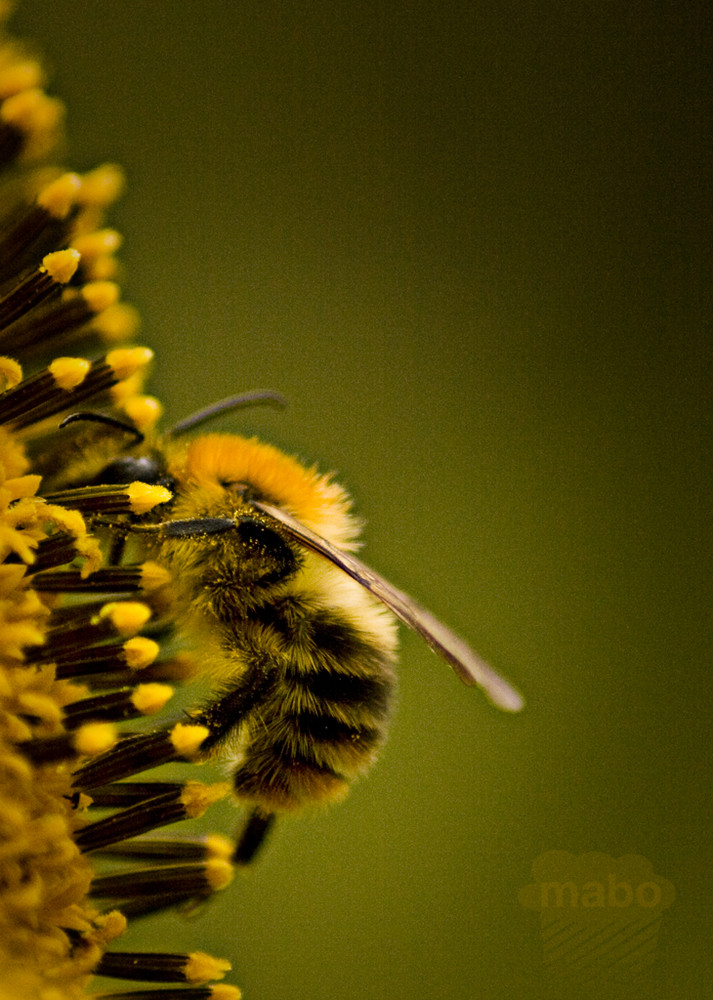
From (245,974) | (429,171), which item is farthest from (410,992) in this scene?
(429,171)

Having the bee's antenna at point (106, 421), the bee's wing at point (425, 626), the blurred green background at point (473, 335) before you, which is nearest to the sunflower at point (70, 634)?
the bee's antenna at point (106, 421)

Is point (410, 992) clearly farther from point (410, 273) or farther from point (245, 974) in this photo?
A: point (410, 273)

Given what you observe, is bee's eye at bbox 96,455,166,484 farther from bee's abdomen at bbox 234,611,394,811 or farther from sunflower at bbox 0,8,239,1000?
bee's abdomen at bbox 234,611,394,811

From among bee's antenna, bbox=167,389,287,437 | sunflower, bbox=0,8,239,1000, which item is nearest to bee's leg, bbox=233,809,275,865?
sunflower, bbox=0,8,239,1000

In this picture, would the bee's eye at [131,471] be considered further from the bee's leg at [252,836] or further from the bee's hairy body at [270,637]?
the bee's leg at [252,836]
